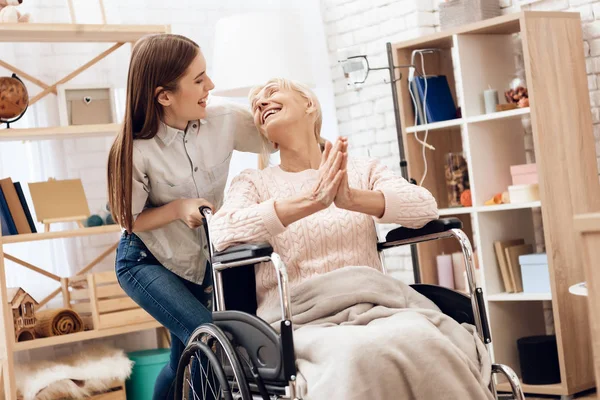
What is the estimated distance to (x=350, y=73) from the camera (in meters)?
4.17

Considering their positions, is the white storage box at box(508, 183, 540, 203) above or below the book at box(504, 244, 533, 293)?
above

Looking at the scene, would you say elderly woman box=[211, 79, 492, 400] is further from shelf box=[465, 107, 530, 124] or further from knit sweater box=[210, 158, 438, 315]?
shelf box=[465, 107, 530, 124]

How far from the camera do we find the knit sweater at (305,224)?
91.9 inches

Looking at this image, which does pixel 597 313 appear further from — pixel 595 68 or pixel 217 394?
pixel 595 68

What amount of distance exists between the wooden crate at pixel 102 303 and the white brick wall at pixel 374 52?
59.5 inches

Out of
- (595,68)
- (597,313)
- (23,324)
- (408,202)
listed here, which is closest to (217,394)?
(408,202)

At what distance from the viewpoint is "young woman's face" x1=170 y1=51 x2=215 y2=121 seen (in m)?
2.63

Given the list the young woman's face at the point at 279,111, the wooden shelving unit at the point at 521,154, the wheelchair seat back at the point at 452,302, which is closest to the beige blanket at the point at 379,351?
the wheelchair seat back at the point at 452,302

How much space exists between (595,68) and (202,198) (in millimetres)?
2042

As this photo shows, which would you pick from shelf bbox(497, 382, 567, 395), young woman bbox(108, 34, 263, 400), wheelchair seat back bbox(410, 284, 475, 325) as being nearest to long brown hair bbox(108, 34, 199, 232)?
young woman bbox(108, 34, 263, 400)

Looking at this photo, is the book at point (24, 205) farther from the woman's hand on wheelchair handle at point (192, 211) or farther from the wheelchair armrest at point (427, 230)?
the wheelchair armrest at point (427, 230)

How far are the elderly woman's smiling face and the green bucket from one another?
1720 millimetres

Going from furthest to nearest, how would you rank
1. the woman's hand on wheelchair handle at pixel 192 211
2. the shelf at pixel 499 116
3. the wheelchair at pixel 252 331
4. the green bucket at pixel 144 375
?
the green bucket at pixel 144 375 < the shelf at pixel 499 116 < the woman's hand on wheelchair handle at pixel 192 211 < the wheelchair at pixel 252 331

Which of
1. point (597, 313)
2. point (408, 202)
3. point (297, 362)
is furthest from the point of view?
point (408, 202)
